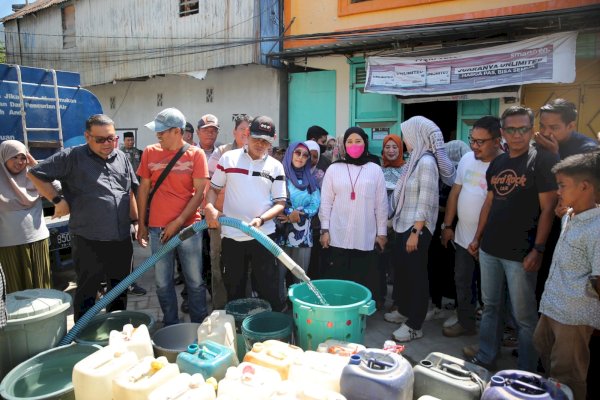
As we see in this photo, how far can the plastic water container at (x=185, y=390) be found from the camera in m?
1.88

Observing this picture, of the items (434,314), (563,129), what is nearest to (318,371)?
(434,314)

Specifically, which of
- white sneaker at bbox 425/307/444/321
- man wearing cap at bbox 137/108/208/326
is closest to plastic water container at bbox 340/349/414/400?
man wearing cap at bbox 137/108/208/326

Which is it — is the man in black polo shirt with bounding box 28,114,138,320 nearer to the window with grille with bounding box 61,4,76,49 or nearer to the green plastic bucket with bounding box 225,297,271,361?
the green plastic bucket with bounding box 225,297,271,361

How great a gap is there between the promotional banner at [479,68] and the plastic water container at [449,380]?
5534 millimetres

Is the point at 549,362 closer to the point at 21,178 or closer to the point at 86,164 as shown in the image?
the point at 86,164

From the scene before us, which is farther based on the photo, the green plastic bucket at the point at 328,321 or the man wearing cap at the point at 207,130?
the man wearing cap at the point at 207,130

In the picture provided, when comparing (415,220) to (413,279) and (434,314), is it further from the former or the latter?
(434,314)

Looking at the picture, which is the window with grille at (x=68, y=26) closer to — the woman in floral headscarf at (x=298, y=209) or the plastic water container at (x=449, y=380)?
the woman in floral headscarf at (x=298, y=209)

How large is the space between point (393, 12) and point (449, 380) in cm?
756

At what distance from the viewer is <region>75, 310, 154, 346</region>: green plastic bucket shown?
297 centimetres

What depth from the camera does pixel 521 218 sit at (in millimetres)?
2725

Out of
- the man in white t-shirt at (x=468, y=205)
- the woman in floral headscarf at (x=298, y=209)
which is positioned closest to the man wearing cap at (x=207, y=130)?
the woman in floral headscarf at (x=298, y=209)

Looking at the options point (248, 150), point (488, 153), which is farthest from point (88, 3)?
point (488, 153)

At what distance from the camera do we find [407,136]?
11.7 feet
